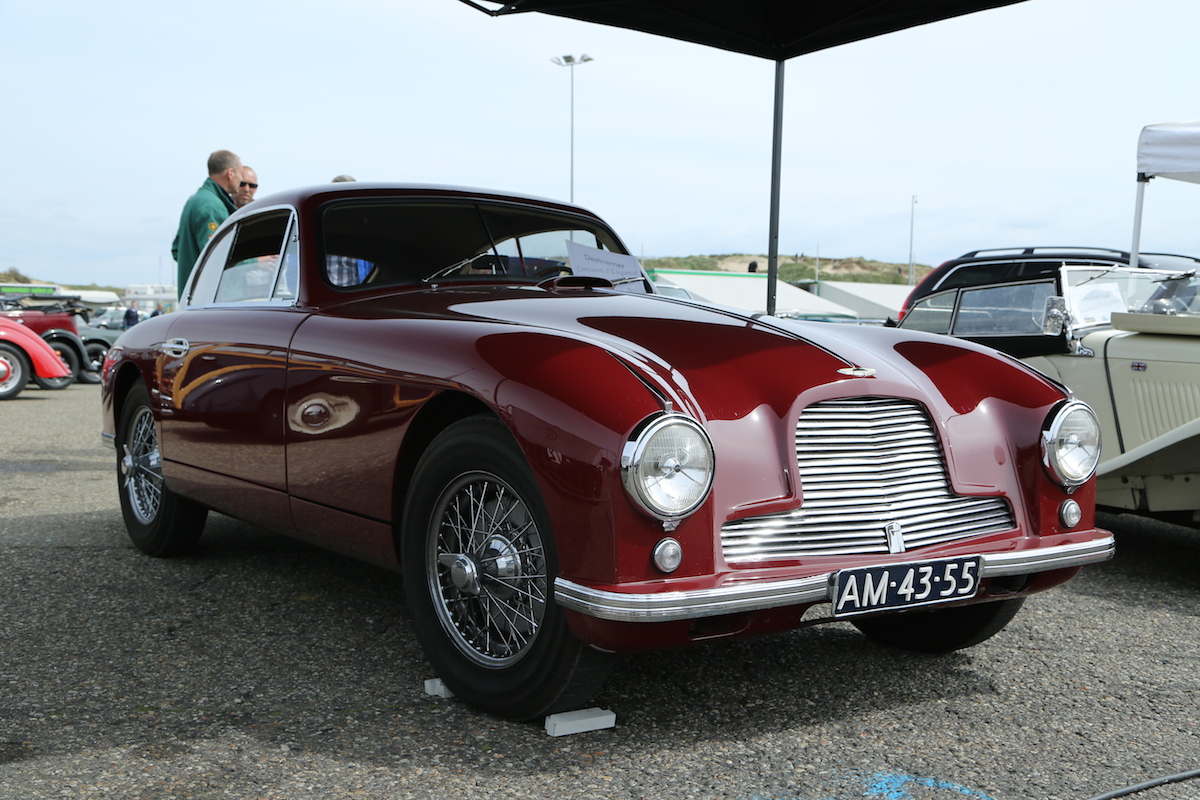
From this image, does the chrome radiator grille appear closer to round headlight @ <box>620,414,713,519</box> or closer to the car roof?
round headlight @ <box>620,414,713,519</box>

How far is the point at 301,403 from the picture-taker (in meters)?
3.36

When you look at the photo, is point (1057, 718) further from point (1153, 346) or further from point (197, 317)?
point (197, 317)

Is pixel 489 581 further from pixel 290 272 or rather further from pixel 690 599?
pixel 290 272

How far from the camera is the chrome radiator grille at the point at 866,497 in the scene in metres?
2.51

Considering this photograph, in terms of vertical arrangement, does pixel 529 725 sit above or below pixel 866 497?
below

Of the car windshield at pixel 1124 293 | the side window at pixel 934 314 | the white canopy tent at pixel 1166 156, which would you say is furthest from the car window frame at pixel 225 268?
the white canopy tent at pixel 1166 156

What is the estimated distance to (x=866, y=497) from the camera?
264cm

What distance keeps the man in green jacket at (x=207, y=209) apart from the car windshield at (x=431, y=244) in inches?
96.6

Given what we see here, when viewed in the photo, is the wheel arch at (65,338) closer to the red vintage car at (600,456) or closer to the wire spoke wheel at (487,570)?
the red vintage car at (600,456)

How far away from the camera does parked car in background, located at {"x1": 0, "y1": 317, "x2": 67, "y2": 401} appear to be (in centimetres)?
1439

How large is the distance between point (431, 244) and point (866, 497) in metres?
1.97

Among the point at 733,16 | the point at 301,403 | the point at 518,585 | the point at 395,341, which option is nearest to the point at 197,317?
the point at 301,403

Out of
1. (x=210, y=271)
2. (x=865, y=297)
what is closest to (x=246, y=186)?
(x=210, y=271)

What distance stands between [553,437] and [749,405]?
0.53m
